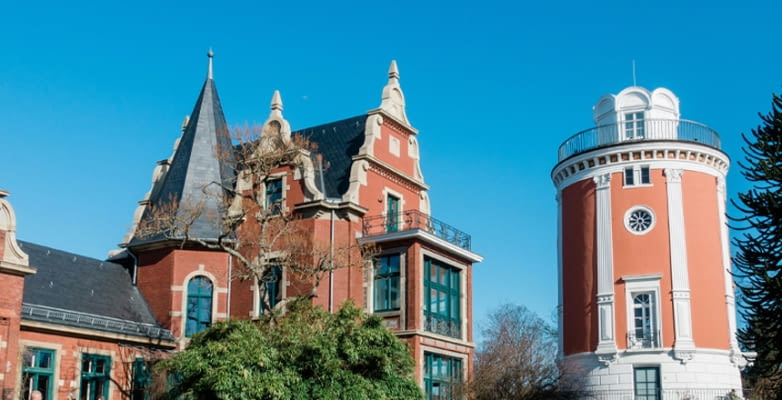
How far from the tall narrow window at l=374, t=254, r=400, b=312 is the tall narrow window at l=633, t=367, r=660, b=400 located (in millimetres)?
11317

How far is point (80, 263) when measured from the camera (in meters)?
30.3

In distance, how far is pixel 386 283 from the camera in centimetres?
2966

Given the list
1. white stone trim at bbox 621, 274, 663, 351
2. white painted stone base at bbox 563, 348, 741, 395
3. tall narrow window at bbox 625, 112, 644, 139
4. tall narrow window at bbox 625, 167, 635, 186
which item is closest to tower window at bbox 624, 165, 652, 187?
tall narrow window at bbox 625, 167, 635, 186

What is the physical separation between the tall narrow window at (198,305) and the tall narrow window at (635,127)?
700 inches

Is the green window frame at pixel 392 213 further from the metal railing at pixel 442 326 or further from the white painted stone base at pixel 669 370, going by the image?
the white painted stone base at pixel 669 370

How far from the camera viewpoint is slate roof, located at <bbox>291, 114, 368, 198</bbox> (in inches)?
1237

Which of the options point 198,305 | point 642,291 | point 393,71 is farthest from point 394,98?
point 642,291

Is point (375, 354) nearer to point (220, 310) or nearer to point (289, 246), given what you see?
point (289, 246)

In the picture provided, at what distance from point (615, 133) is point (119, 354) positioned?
68.6 ft

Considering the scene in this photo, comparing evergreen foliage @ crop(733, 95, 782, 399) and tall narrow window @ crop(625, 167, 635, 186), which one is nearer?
evergreen foliage @ crop(733, 95, 782, 399)

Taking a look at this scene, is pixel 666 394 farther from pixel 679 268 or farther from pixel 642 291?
pixel 679 268

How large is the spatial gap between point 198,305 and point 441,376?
7.84 meters

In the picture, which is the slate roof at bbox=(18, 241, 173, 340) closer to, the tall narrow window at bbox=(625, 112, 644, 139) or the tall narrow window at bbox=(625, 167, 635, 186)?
the tall narrow window at bbox=(625, 167, 635, 186)

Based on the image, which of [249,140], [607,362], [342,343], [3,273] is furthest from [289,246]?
[607,362]
